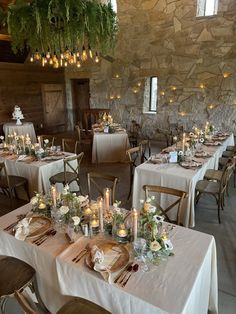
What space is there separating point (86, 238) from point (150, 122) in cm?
755

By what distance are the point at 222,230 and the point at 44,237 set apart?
2.57 m

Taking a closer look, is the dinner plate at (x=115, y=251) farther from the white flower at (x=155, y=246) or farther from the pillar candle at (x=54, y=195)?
the pillar candle at (x=54, y=195)

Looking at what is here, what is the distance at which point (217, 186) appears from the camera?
3.81 meters

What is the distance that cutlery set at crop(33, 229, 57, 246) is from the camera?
2.01 meters

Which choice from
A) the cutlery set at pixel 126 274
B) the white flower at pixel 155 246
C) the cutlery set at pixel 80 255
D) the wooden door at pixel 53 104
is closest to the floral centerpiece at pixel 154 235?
the white flower at pixel 155 246

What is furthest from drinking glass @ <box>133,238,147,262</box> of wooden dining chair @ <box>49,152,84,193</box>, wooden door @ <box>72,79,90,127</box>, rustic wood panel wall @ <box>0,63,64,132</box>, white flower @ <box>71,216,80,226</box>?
wooden door @ <box>72,79,90,127</box>

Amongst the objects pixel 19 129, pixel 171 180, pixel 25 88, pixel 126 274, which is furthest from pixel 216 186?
pixel 25 88

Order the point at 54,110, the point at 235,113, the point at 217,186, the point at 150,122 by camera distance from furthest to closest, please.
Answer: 1. the point at 54,110
2. the point at 150,122
3. the point at 235,113
4. the point at 217,186

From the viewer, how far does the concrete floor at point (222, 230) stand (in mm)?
2447

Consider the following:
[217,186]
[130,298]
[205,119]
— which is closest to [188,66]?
[205,119]

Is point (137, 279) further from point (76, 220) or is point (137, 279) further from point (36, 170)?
point (36, 170)

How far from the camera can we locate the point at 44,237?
207 cm

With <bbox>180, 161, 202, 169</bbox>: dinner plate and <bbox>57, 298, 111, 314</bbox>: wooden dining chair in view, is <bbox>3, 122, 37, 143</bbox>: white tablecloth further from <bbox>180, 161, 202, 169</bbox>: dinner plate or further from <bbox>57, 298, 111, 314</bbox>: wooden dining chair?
<bbox>57, 298, 111, 314</bbox>: wooden dining chair

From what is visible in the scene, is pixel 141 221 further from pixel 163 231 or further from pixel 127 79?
pixel 127 79
